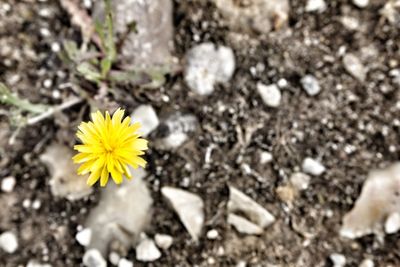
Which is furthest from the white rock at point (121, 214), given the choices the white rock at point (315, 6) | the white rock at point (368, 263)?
the white rock at point (315, 6)

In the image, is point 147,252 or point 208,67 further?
point 208,67

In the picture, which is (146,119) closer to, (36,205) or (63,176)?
(63,176)

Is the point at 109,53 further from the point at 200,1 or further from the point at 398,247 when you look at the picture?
the point at 398,247

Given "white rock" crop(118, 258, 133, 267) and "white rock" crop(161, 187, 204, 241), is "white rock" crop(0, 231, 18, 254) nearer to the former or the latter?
"white rock" crop(118, 258, 133, 267)

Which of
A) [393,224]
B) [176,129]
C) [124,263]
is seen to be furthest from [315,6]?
[124,263]

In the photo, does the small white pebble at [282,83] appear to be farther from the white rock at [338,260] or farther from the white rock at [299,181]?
the white rock at [338,260]

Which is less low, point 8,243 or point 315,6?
point 315,6
